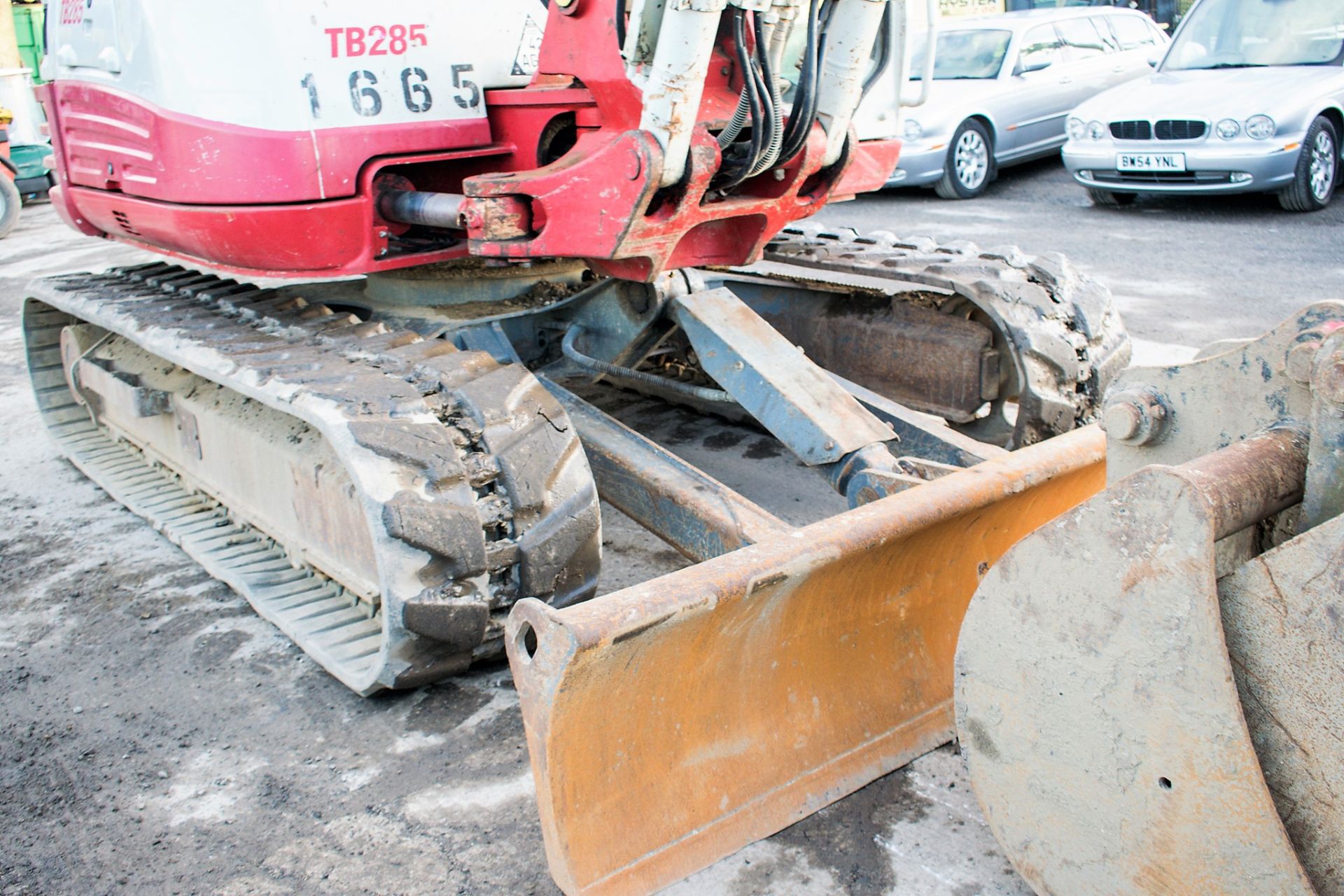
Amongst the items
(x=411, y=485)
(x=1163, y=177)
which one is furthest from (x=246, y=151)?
(x=1163, y=177)

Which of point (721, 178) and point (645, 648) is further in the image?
point (721, 178)

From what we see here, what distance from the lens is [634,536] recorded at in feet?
13.2

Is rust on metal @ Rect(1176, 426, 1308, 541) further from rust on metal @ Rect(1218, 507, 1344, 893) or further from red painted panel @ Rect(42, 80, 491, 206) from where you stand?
red painted panel @ Rect(42, 80, 491, 206)

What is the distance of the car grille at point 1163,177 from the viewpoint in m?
9.33

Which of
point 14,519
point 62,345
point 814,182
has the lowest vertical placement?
point 14,519

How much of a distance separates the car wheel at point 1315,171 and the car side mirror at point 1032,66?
2.90 metres

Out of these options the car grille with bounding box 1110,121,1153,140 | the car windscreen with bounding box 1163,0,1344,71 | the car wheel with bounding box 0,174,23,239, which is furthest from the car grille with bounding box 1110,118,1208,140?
the car wheel with bounding box 0,174,23,239

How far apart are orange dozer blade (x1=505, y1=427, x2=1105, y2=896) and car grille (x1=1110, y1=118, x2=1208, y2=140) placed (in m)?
7.37

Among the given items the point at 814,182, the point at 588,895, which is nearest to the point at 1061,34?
the point at 814,182

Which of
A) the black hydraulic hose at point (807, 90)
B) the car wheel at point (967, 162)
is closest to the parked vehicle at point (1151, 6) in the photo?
the car wheel at point (967, 162)

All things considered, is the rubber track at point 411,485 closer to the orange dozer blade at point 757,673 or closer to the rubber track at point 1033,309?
the orange dozer blade at point 757,673

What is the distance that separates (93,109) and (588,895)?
9.35ft

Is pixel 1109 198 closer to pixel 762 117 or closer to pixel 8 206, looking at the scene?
pixel 762 117

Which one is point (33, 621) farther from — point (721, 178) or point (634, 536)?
point (721, 178)
